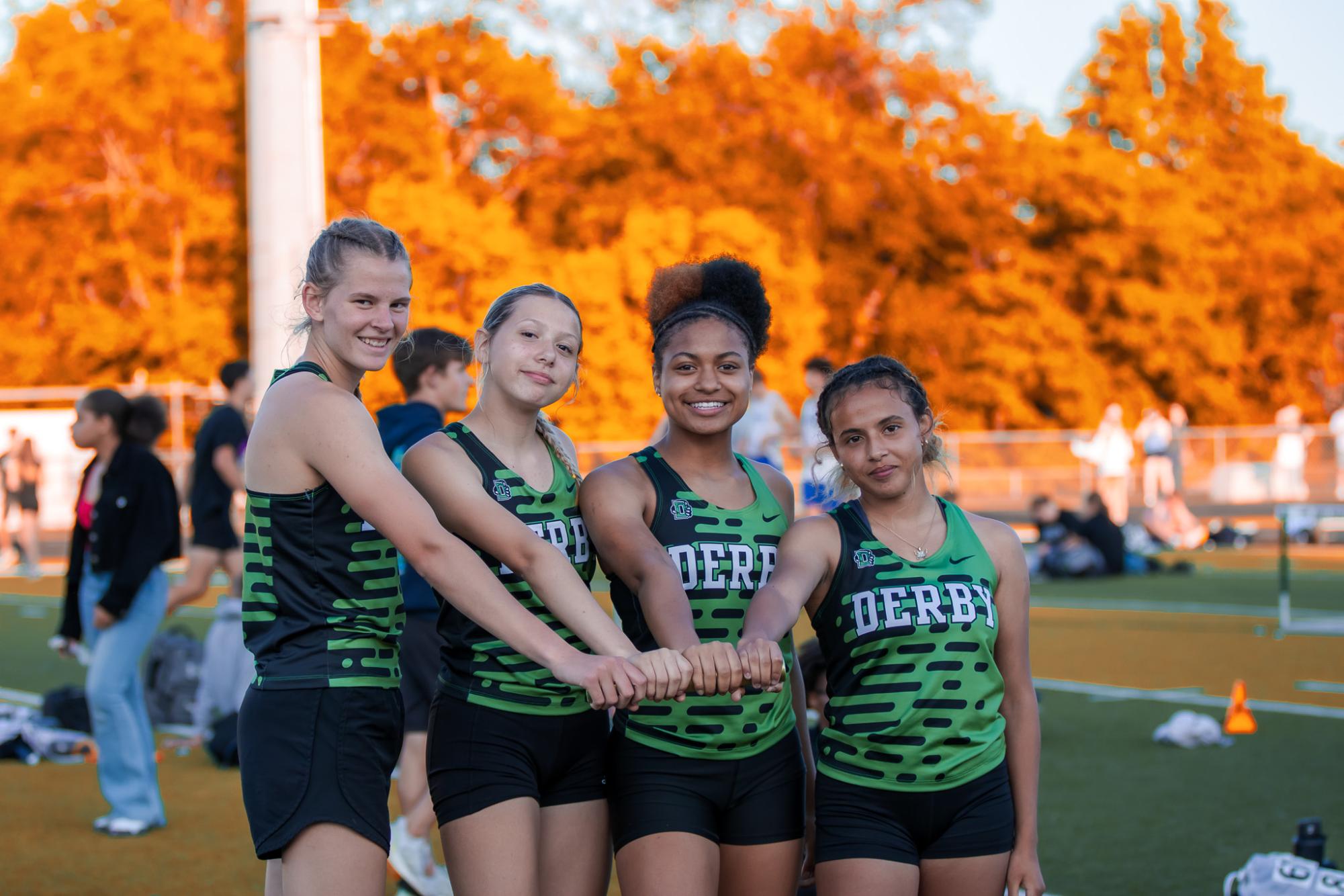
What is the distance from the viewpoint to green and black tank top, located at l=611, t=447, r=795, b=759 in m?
3.65

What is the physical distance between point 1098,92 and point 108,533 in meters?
41.2

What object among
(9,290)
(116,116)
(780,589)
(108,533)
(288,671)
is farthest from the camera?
(9,290)

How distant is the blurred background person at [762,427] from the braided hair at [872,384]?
28.3 feet

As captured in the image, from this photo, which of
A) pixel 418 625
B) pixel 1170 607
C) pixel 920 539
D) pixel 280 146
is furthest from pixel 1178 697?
pixel 280 146

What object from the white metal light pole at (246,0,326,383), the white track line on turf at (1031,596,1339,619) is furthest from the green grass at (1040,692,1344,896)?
the white metal light pole at (246,0,326,383)

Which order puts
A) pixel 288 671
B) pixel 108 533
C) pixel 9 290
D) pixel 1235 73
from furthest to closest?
pixel 1235 73, pixel 9 290, pixel 108 533, pixel 288 671

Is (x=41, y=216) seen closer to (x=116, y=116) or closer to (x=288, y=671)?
(x=116, y=116)

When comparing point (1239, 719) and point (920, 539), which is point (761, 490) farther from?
point (1239, 719)

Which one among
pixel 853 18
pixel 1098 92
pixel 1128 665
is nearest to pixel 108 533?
pixel 1128 665

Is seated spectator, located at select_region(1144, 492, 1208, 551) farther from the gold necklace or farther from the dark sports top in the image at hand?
the gold necklace

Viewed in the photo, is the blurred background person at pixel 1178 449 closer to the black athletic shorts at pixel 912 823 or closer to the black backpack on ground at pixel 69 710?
the black backpack on ground at pixel 69 710

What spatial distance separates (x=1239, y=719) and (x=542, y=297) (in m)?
6.42

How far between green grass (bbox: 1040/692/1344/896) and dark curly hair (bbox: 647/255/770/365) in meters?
2.85

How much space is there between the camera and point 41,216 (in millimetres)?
37094
